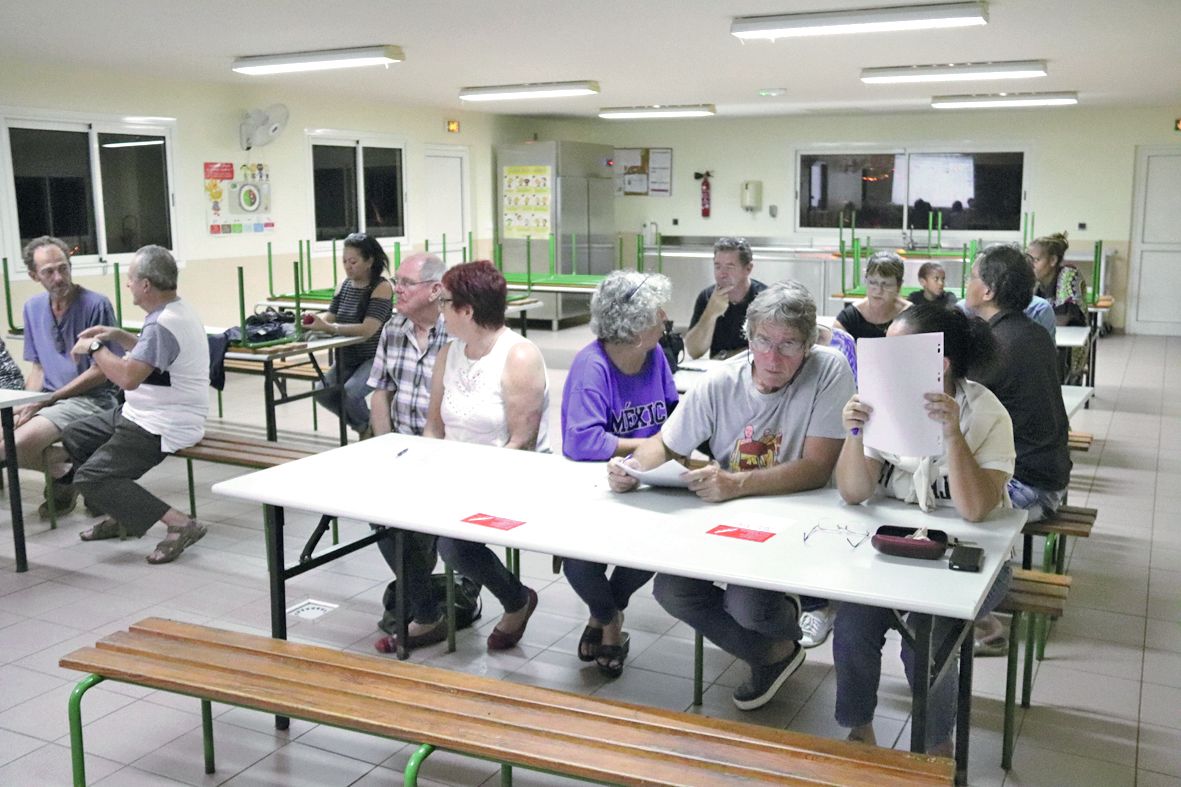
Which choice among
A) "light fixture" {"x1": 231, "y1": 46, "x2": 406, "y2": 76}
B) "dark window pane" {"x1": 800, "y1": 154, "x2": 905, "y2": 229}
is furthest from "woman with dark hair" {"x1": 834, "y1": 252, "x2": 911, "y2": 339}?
"dark window pane" {"x1": 800, "y1": 154, "x2": 905, "y2": 229}

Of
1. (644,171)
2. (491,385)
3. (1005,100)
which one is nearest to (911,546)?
(491,385)

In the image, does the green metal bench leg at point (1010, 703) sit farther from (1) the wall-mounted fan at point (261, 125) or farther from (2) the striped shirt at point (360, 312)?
(1) the wall-mounted fan at point (261, 125)

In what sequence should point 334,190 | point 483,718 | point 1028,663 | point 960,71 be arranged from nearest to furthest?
1. point 483,718
2. point 1028,663
3. point 960,71
4. point 334,190

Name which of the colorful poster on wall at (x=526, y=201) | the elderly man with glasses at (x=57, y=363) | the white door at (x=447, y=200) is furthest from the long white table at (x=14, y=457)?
the colorful poster on wall at (x=526, y=201)

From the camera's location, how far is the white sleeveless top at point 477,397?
3318 millimetres

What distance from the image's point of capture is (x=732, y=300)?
16.5ft

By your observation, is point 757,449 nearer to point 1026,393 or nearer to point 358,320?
point 1026,393

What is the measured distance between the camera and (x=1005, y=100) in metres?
9.41

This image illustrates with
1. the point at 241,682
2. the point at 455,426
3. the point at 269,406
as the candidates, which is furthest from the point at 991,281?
the point at 269,406

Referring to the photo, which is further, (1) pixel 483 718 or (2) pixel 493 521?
(2) pixel 493 521

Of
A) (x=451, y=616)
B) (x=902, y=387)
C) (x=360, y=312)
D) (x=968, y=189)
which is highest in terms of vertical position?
(x=968, y=189)

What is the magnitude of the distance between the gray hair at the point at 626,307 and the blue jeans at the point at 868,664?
0.97 meters

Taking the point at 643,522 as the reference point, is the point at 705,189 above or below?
above

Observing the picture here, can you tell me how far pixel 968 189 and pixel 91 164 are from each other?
8583mm
